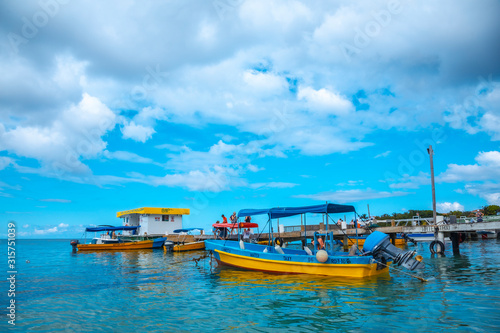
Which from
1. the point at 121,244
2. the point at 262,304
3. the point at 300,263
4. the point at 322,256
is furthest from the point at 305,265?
the point at 121,244

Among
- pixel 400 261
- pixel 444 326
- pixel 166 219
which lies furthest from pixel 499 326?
pixel 166 219

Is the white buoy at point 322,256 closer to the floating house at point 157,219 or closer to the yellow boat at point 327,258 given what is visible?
the yellow boat at point 327,258

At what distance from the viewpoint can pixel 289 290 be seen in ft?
40.4

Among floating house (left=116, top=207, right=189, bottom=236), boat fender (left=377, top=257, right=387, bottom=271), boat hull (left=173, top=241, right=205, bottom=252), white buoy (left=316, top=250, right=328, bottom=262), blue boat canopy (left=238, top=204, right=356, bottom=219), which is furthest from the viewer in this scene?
floating house (left=116, top=207, right=189, bottom=236)

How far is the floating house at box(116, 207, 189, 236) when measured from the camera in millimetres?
→ 42969

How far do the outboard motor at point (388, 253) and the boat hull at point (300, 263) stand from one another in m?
0.41

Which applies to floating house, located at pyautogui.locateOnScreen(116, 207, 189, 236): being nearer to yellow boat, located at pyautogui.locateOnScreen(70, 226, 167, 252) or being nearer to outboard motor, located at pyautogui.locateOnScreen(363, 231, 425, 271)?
yellow boat, located at pyautogui.locateOnScreen(70, 226, 167, 252)

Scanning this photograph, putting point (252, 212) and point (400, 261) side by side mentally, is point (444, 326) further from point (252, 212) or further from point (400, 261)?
point (252, 212)

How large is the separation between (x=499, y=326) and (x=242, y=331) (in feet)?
19.7

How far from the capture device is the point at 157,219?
144 ft

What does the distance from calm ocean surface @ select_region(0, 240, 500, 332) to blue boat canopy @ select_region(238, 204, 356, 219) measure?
11.1ft

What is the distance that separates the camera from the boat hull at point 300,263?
13742 mm

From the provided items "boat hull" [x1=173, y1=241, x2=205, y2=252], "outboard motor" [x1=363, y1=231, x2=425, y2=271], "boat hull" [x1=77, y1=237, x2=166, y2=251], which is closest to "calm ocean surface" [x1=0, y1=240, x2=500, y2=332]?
"outboard motor" [x1=363, y1=231, x2=425, y2=271]

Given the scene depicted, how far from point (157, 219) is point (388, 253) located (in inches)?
1419
